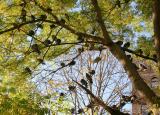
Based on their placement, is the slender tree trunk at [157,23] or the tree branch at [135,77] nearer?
the tree branch at [135,77]

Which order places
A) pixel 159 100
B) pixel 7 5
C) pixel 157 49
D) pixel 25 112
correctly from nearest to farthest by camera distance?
pixel 159 100, pixel 157 49, pixel 7 5, pixel 25 112

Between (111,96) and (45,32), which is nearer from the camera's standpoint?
(45,32)

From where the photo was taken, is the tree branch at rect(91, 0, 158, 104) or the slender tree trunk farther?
the slender tree trunk

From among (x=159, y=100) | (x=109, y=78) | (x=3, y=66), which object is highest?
(x=109, y=78)

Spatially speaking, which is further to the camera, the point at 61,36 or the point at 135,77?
the point at 61,36

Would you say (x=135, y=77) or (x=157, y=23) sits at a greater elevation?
(x=157, y=23)

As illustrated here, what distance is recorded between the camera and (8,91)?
951cm

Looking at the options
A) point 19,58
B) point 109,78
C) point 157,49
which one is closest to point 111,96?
point 109,78

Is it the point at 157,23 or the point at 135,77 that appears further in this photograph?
the point at 157,23

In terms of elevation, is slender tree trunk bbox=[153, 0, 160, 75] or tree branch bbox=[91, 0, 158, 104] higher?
slender tree trunk bbox=[153, 0, 160, 75]

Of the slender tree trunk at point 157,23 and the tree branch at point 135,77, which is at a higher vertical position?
the slender tree trunk at point 157,23

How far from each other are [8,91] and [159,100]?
6017 mm

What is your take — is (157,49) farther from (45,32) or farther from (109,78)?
(109,78)

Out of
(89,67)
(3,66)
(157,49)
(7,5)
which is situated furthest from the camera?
(89,67)
